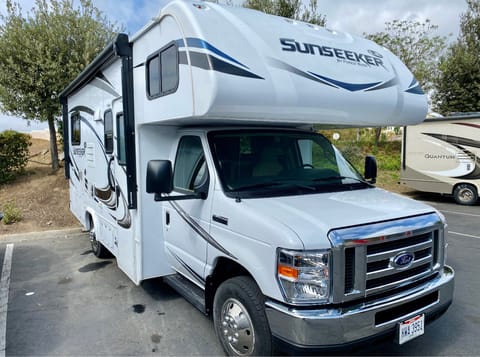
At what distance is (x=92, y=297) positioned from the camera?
5.01 metres

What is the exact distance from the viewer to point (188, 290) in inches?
160

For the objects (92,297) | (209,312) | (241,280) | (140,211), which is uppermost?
(140,211)

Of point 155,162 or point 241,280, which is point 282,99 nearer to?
point 155,162

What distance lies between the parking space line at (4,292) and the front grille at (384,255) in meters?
3.38

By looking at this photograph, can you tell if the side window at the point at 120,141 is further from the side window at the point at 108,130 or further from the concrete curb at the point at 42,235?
the concrete curb at the point at 42,235

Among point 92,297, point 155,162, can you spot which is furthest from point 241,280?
point 92,297

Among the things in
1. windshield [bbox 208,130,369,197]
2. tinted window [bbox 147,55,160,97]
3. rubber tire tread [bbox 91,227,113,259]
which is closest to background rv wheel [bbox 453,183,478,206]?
windshield [bbox 208,130,369,197]

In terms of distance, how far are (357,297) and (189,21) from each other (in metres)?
2.65

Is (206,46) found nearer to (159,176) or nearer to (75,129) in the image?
(159,176)

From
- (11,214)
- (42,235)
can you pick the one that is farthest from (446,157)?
(11,214)

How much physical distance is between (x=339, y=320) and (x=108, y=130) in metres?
4.10

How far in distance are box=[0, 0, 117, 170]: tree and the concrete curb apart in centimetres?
430

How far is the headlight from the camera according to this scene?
269cm

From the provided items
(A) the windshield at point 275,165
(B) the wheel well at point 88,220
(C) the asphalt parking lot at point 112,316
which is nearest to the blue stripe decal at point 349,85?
(A) the windshield at point 275,165
